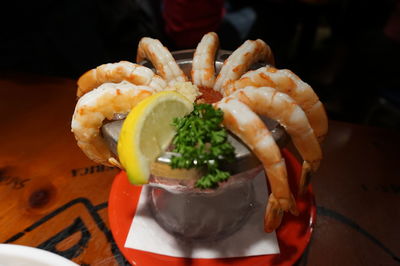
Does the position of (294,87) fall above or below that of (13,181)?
above

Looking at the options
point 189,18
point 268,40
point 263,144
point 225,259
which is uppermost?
point 263,144

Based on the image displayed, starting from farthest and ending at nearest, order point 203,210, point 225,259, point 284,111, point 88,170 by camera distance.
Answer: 1. point 88,170
2. point 203,210
3. point 225,259
4. point 284,111

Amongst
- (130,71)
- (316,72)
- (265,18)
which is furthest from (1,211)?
(316,72)

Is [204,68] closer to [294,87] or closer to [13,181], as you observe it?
[294,87]

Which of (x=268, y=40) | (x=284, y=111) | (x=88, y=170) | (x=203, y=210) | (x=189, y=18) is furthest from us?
(x=268, y=40)

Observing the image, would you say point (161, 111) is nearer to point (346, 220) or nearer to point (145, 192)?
point (145, 192)

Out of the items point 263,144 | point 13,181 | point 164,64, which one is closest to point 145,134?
point 263,144
